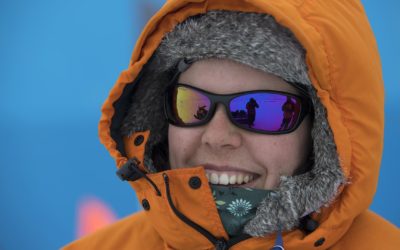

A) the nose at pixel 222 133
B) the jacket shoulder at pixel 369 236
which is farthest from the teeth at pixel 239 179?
the jacket shoulder at pixel 369 236

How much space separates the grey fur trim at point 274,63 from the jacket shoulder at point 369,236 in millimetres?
207

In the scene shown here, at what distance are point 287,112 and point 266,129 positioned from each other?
0.08 m

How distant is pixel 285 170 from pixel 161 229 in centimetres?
44

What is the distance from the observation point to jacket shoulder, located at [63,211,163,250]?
66.4 inches

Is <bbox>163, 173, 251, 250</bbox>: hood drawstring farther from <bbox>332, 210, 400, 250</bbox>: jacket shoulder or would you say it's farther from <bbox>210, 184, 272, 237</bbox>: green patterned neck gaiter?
<bbox>332, 210, 400, 250</bbox>: jacket shoulder

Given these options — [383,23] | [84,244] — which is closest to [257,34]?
[84,244]

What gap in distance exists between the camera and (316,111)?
1412mm

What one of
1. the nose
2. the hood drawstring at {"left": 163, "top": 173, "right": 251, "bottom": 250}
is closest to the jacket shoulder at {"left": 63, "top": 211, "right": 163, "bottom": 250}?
the hood drawstring at {"left": 163, "top": 173, "right": 251, "bottom": 250}

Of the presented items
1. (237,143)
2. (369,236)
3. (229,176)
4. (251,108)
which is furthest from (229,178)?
Result: (369,236)

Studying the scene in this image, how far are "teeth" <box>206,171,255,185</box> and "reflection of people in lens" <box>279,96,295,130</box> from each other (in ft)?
0.64

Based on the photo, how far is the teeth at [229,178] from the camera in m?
1.45

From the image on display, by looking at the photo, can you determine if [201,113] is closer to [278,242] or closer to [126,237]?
[278,242]

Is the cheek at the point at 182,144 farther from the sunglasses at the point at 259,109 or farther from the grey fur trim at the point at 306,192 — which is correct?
the grey fur trim at the point at 306,192

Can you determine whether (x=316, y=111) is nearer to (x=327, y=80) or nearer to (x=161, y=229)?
(x=327, y=80)
